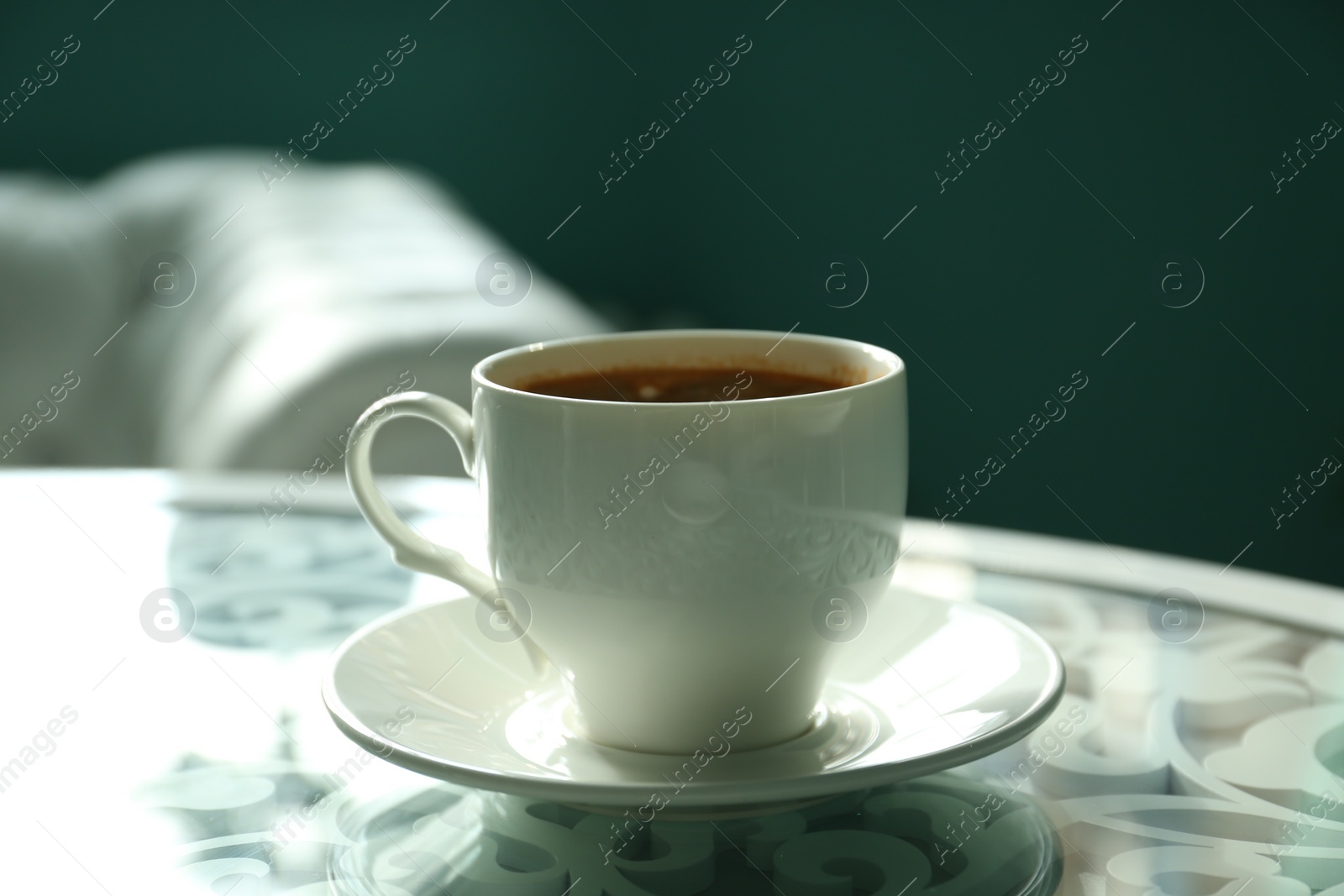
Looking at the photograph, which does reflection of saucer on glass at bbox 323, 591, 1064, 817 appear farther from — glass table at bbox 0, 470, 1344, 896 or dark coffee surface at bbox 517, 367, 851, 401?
dark coffee surface at bbox 517, 367, 851, 401

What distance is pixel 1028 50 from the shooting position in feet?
6.30

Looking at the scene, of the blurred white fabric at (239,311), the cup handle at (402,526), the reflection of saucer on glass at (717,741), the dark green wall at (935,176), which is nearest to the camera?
the reflection of saucer on glass at (717,741)

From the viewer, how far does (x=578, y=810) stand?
45 centimetres

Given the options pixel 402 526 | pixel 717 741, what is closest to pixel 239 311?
pixel 402 526

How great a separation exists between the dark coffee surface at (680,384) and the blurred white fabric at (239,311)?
1.74 ft

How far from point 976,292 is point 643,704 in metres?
→ 1.75

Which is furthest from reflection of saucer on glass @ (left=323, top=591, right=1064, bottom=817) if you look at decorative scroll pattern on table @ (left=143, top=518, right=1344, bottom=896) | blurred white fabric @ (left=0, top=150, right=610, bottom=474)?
blurred white fabric @ (left=0, top=150, right=610, bottom=474)

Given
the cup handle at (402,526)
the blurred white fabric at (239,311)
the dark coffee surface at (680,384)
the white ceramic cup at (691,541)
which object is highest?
the blurred white fabric at (239,311)

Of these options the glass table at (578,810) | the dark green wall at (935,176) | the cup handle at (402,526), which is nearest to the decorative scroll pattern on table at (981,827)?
the glass table at (578,810)

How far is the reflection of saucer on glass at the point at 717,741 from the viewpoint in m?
0.40

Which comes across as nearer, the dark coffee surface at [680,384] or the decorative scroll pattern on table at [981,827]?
the decorative scroll pattern on table at [981,827]

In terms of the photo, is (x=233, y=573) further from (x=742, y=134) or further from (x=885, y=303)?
(x=742, y=134)

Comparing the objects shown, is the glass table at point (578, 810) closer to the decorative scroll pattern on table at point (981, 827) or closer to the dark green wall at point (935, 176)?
the decorative scroll pattern on table at point (981, 827)

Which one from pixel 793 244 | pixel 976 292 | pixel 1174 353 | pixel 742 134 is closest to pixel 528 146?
pixel 742 134
